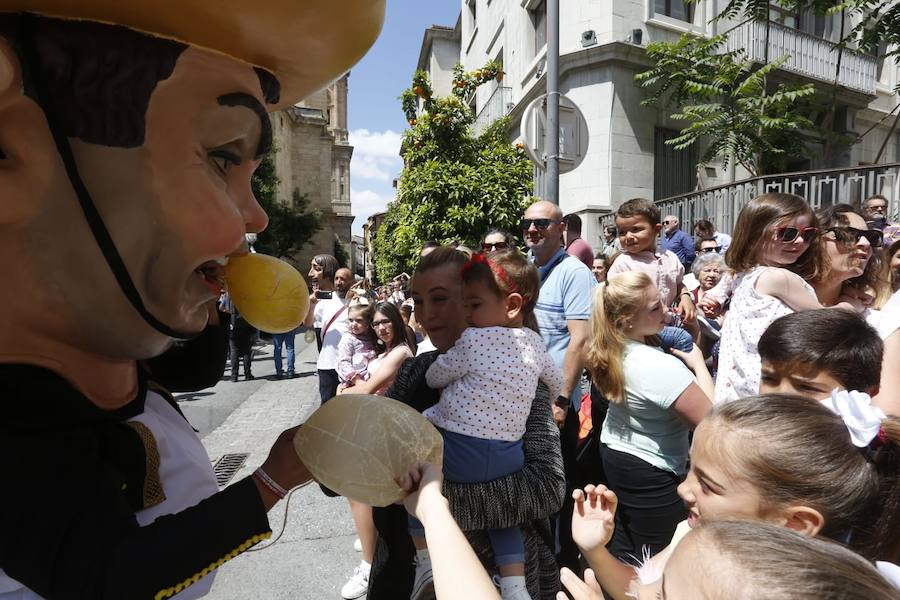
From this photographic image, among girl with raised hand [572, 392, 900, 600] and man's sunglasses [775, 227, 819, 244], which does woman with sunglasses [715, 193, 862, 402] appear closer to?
man's sunglasses [775, 227, 819, 244]

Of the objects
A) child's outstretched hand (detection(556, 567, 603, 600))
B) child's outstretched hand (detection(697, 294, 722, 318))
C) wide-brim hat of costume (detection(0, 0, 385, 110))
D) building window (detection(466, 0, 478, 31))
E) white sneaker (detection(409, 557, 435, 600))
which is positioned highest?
building window (detection(466, 0, 478, 31))

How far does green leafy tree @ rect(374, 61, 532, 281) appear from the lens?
6018 millimetres

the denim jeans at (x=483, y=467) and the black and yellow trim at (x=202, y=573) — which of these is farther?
the denim jeans at (x=483, y=467)

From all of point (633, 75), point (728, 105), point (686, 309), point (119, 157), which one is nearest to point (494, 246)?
point (686, 309)

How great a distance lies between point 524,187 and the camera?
6.29m

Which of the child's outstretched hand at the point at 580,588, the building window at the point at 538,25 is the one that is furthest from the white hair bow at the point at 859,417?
the building window at the point at 538,25

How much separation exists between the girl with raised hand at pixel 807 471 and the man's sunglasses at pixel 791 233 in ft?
3.84

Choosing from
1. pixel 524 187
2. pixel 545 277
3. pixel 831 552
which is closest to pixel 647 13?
pixel 524 187

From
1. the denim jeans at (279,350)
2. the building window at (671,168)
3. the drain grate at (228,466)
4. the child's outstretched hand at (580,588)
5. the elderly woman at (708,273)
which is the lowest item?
the drain grate at (228,466)

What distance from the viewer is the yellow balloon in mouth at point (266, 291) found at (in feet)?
3.77

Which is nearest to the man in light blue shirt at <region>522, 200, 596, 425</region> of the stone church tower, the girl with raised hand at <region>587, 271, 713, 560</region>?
the girl with raised hand at <region>587, 271, 713, 560</region>

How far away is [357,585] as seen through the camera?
2852 millimetres

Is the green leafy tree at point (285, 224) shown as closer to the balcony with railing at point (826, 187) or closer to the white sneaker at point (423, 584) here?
the balcony with railing at point (826, 187)

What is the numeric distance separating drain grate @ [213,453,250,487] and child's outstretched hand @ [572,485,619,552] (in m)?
3.47
